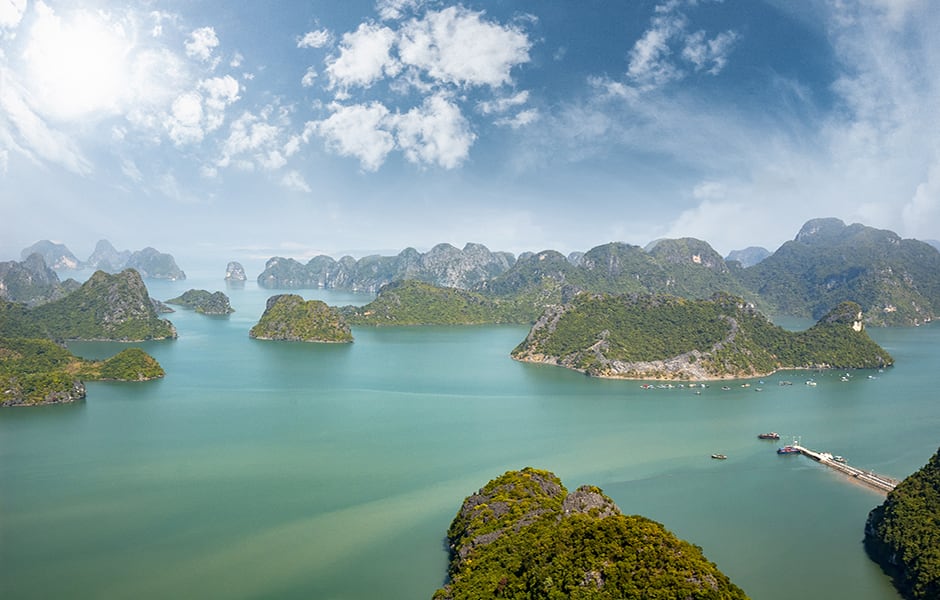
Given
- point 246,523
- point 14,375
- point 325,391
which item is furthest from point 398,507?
point 14,375

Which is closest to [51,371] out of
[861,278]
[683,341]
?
[683,341]

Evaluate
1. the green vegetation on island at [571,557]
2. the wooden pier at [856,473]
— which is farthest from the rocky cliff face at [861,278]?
the green vegetation on island at [571,557]

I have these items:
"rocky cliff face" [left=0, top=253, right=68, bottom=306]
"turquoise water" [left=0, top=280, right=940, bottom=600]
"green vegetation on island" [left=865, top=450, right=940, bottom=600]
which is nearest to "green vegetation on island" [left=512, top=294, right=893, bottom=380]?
"turquoise water" [left=0, top=280, right=940, bottom=600]

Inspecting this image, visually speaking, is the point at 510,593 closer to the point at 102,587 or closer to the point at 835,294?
the point at 102,587

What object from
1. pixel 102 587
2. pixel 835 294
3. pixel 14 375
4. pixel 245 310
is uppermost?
pixel 835 294

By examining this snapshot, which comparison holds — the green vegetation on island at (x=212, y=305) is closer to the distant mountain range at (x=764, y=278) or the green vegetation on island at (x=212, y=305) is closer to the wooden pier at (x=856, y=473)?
the distant mountain range at (x=764, y=278)

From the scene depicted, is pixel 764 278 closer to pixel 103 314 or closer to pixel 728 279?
pixel 728 279
